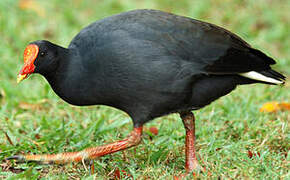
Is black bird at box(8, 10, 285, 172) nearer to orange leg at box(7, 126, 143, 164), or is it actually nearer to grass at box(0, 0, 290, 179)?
orange leg at box(7, 126, 143, 164)

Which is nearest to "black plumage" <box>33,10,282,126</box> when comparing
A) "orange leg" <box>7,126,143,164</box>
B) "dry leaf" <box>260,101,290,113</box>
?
"orange leg" <box>7,126,143,164</box>

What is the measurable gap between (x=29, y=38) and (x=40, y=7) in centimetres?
106

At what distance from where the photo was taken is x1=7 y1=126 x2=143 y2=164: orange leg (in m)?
4.15

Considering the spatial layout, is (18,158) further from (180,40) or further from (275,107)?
(275,107)

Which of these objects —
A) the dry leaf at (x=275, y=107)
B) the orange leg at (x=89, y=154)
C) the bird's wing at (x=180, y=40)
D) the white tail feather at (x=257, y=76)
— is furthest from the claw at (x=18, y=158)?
the dry leaf at (x=275, y=107)

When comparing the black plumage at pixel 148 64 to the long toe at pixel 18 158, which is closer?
the black plumage at pixel 148 64

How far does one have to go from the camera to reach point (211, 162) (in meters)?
4.25

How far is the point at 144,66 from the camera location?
12.5ft

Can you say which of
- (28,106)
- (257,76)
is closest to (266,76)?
(257,76)

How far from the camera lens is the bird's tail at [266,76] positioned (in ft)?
13.6

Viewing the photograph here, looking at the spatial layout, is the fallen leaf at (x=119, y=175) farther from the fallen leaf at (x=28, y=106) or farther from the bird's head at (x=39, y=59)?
the fallen leaf at (x=28, y=106)

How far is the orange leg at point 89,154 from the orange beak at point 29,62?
2.51 ft

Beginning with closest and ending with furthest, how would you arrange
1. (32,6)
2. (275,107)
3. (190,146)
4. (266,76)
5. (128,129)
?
(266,76) < (190,146) < (128,129) < (275,107) < (32,6)

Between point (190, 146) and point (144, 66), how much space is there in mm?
1022
